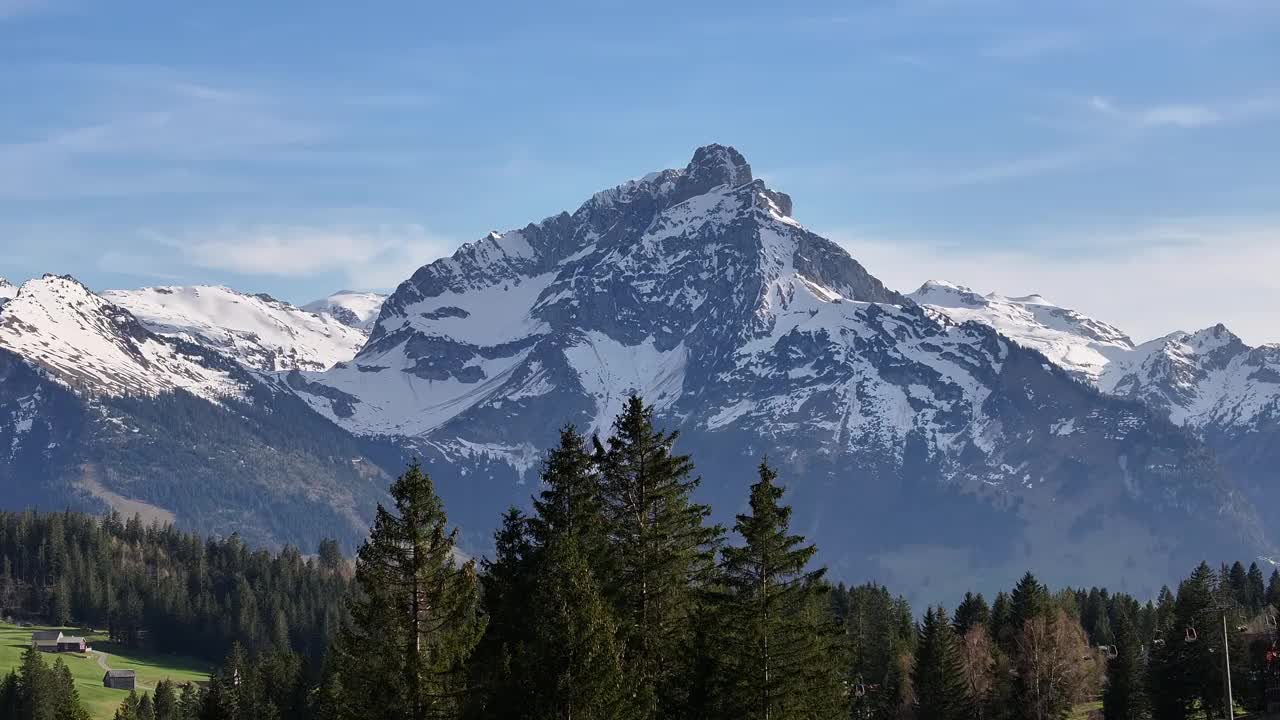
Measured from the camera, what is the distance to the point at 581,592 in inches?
3113

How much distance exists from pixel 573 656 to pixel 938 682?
70.9 meters

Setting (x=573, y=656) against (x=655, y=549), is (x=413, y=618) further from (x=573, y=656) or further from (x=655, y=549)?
(x=655, y=549)

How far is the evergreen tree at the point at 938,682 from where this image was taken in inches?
5655

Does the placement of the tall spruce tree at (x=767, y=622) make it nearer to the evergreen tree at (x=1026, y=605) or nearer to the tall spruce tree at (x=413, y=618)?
the tall spruce tree at (x=413, y=618)

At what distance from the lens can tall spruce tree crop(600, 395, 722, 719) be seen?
296ft

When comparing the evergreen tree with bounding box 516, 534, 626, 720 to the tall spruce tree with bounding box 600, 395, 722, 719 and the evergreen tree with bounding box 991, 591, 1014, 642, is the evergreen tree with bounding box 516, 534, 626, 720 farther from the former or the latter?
the evergreen tree with bounding box 991, 591, 1014, 642

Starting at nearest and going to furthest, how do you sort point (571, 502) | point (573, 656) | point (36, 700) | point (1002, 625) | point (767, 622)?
1. point (573, 656)
2. point (767, 622)
3. point (571, 502)
4. point (1002, 625)
5. point (36, 700)

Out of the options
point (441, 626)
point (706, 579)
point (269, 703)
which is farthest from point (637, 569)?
point (269, 703)

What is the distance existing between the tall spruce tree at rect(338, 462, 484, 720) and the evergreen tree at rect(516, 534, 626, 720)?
400 centimetres

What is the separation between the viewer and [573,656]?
78.4m

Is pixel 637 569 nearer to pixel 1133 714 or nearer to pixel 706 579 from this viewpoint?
pixel 706 579

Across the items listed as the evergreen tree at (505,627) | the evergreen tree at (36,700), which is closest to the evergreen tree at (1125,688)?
the evergreen tree at (505,627)

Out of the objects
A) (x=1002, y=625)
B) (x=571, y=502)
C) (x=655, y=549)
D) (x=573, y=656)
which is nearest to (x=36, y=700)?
(x=1002, y=625)

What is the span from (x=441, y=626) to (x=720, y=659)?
13788mm
